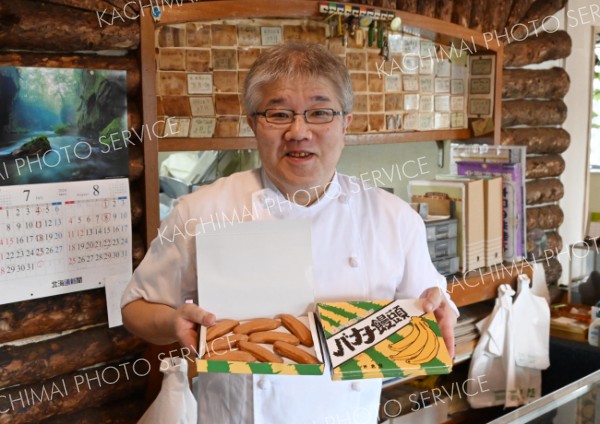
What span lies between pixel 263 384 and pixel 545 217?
308cm

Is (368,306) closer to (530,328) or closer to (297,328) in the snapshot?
(297,328)

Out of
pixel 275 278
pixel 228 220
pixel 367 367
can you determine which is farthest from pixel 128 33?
pixel 367 367

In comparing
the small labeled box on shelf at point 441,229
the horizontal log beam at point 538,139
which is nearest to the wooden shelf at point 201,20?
the small labeled box on shelf at point 441,229

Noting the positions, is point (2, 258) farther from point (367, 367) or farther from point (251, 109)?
point (367, 367)

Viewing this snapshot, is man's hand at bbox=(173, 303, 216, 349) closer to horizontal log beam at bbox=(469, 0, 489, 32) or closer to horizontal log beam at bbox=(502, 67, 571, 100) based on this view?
horizontal log beam at bbox=(469, 0, 489, 32)

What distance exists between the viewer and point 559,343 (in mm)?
3420

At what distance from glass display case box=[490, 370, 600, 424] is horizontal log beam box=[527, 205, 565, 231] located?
85.6 inches

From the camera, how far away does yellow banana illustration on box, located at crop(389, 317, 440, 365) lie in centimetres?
133

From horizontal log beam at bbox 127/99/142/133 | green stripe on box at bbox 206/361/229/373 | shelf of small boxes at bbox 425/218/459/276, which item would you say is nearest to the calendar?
horizontal log beam at bbox 127/99/142/133

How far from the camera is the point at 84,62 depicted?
230 cm

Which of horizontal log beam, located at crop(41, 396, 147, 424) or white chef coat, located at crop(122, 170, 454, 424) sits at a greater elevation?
white chef coat, located at crop(122, 170, 454, 424)

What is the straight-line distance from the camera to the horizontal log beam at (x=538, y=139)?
3916 millimetres

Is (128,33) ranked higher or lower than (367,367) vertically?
higher

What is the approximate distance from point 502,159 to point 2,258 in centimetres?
253
